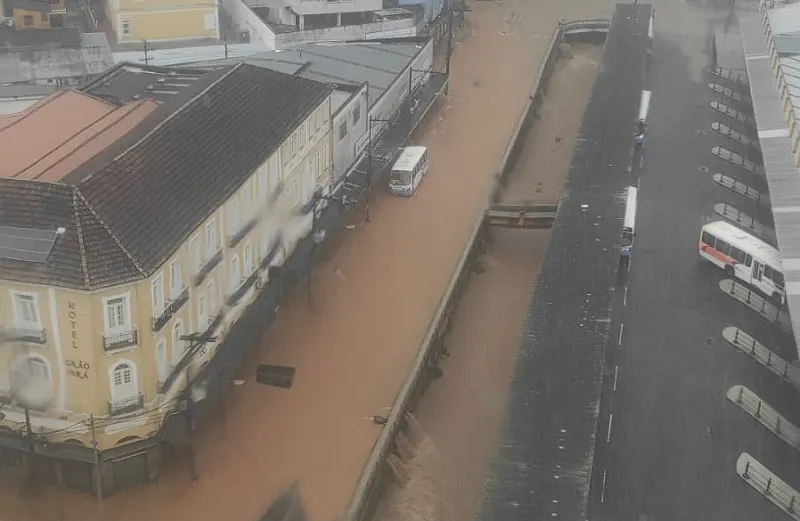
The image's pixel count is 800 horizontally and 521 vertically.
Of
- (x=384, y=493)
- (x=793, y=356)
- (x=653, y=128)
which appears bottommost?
(x=384, y=493)

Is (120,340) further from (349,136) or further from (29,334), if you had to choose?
(349,136)

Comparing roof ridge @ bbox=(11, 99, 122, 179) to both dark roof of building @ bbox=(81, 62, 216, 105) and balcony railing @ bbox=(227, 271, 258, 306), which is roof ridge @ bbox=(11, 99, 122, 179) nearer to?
dark roof of building @ bbox=(81, 62, 216, 105)

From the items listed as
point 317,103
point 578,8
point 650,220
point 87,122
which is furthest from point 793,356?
point 578,8

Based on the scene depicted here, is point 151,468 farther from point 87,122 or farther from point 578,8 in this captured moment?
point 578,8

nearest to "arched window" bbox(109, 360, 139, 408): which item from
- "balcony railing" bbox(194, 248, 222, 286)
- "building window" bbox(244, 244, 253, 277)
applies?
"balcony railing" bbox(194, 248, 222, 286)

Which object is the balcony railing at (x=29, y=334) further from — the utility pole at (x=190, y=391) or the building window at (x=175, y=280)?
the utility pole at (x=190, y=391)

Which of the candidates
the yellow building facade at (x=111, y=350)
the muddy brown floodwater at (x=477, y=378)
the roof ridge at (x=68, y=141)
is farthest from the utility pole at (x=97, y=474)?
the roof ridge at (x=68, y=141)

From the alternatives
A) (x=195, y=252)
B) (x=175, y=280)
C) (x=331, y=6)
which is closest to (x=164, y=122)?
(x=195, y=252)
